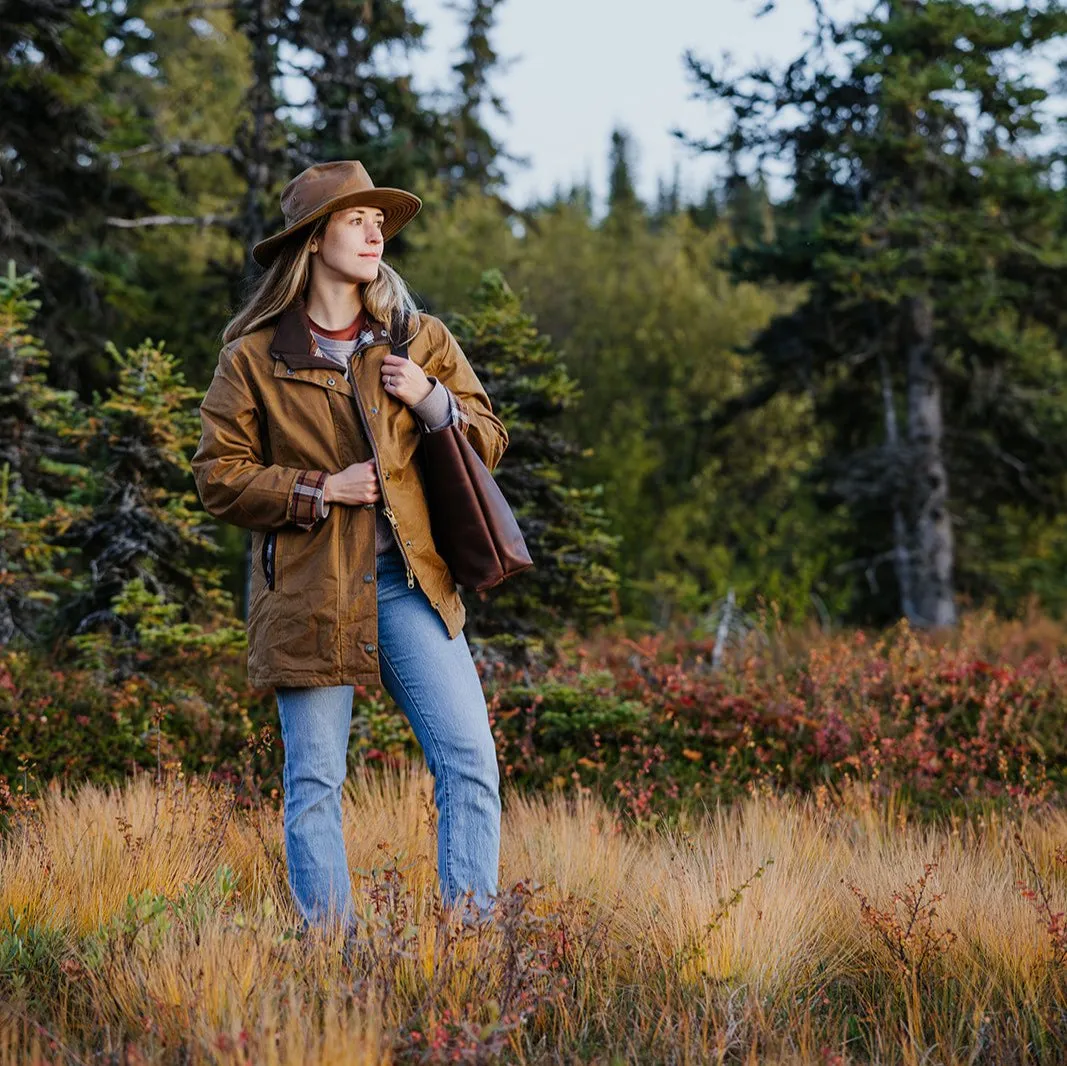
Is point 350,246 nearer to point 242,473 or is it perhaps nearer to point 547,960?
point 242,473

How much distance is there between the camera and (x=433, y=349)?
3.48 meters

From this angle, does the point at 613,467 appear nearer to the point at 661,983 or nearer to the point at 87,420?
the point at 87,420

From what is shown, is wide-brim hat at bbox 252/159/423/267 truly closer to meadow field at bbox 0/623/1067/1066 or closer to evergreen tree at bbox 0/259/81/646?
meadow field at bbox 0/623/1067/1066

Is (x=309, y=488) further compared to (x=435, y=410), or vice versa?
(x=435, y=410)

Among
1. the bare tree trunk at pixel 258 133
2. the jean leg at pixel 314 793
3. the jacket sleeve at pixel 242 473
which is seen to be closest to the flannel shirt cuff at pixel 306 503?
the jacket sleeve at pixel 242 473

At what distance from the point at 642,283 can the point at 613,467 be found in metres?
5.63

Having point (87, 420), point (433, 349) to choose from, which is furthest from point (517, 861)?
point (87, 420)

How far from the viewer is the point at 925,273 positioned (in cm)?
1270

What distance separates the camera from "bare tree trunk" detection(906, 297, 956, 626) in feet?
44.1

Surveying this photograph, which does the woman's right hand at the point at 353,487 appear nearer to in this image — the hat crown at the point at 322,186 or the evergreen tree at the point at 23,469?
the hat crown at the point at 322,186

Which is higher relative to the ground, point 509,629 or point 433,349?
point 433,349

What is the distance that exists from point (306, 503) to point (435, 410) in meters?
0.47

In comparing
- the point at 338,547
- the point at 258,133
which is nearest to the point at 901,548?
the point at 258,133

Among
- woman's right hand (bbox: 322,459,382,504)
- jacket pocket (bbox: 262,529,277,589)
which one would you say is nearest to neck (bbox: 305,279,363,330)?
woman's right hand (bbox: 322,459,382,504)
